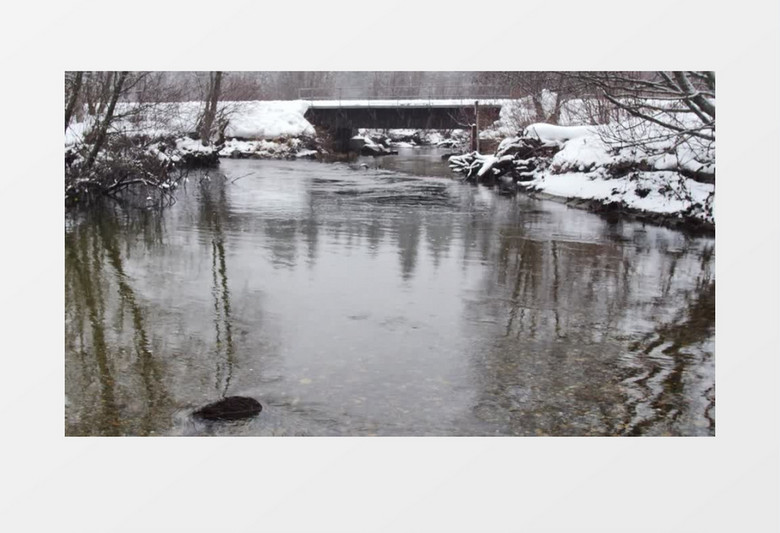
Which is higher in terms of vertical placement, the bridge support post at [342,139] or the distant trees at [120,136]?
the bridge support post at [342,139]

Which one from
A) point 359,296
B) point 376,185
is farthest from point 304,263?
point 376,185

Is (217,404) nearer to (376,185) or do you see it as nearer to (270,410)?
(270,410)

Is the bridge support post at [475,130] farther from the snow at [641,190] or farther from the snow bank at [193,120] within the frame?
the snow bank at [193,120]

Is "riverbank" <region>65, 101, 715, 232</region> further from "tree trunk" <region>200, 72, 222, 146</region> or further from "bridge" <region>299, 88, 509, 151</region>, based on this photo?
"bridge" <region>299, 88, 509, 151</region>

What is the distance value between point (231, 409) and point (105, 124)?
9.19 metres

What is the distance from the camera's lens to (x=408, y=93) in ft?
36.9

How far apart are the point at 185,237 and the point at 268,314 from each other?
508cm

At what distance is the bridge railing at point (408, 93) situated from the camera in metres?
10.7

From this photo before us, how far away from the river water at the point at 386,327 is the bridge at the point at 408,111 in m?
2.29

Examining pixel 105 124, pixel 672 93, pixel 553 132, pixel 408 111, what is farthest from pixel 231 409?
pixel 553 132

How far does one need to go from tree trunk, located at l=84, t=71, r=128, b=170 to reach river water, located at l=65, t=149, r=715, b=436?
1.05 metres

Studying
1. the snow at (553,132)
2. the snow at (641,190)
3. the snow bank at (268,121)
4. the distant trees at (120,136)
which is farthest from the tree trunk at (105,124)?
the snow at (553,132)

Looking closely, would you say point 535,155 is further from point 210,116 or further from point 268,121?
point 210,116

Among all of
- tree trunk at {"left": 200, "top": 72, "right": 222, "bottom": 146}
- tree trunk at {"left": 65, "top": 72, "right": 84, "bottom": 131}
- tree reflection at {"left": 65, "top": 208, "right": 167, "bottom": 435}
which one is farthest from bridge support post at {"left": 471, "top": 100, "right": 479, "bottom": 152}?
tree reflection at {"left": 65, "top": 208, "right": 167, "bottom": 435}
